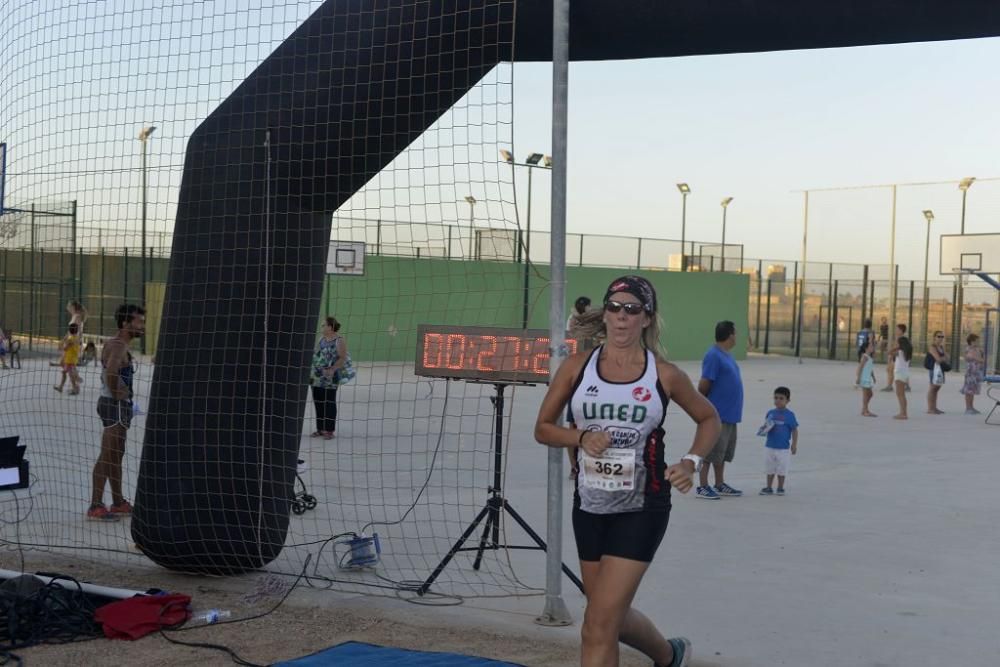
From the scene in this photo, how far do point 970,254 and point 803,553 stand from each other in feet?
91.1

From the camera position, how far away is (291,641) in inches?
215

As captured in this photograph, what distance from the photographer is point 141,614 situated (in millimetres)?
5586

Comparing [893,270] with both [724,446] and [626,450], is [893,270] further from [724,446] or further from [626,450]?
[626,450]

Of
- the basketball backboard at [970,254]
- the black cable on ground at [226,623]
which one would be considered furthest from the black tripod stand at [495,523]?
the basketball backboard at [970,254]

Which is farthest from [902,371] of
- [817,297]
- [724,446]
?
[817,297]

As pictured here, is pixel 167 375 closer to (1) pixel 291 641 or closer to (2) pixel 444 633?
(1) pixel 291 641

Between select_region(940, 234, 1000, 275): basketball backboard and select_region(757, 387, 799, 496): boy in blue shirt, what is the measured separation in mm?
23986

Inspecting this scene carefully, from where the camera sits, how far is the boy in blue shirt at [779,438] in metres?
9.71

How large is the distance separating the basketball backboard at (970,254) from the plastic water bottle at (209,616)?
2962 centimetres

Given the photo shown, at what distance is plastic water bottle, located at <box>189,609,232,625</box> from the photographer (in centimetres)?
568

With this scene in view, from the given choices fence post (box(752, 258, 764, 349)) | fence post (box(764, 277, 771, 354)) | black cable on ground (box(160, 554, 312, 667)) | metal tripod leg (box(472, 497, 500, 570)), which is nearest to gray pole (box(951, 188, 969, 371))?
fence post (box(764, 277, 771, 354))

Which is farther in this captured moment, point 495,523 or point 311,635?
point 495,523

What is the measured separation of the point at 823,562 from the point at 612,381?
3.78m

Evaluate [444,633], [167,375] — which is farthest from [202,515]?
[444,633]
